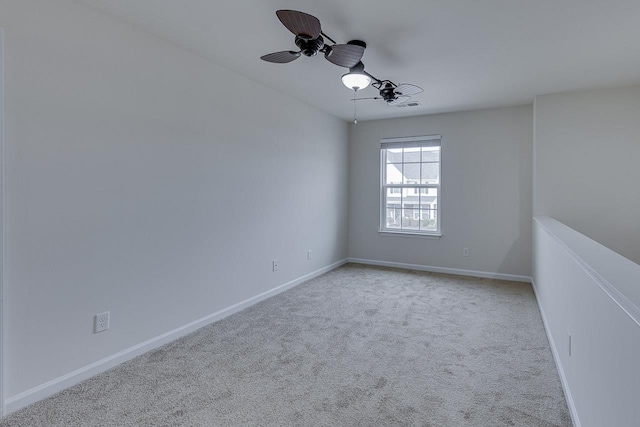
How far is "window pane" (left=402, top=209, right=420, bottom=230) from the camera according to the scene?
5602 millimetres

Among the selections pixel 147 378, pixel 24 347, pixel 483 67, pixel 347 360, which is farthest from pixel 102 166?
pixel 483 67

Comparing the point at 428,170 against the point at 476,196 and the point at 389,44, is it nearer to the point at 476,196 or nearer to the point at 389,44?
the point at 476,196

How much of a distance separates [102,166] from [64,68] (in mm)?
625

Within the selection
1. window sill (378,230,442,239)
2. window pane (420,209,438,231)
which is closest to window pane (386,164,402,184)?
window pane (420,209,438,231)

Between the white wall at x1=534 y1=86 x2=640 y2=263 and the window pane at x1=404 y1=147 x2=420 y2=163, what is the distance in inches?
65.1

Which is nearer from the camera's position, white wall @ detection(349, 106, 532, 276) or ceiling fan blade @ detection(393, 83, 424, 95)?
ceiling fan blade @ detection(393, 83, 424, 95)

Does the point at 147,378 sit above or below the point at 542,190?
below

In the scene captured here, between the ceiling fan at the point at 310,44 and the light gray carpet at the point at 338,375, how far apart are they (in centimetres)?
215

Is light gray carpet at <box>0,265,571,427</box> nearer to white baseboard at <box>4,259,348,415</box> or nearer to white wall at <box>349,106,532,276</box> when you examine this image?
white baseboard at <box>4,259,348,415</box>

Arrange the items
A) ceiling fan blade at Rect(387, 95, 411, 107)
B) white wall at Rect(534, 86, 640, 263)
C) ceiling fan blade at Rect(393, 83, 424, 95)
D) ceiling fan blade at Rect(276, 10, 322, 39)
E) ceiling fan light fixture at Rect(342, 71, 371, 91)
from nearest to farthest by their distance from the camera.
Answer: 1. ceiling fan blade at Rect(276, 10, 322, 39)
2. ceiling fan light fixture at Rect(342, 71, 371, 91)
3. ceiling fan blade at Rect(393, 83, 424, 95)
4. ceiling fan blade at Rect(387, 95, 411, 107)
5. white wall at Rect(534, 86, 640, 263)

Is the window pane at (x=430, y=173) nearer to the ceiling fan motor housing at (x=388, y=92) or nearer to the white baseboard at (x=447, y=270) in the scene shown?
the white baseboard at (x=447, y=270)

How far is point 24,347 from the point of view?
203cm

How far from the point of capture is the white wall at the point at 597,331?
3.56ft

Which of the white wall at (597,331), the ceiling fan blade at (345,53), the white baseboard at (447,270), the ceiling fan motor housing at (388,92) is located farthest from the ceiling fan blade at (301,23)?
the white baseboard at (447,270)
